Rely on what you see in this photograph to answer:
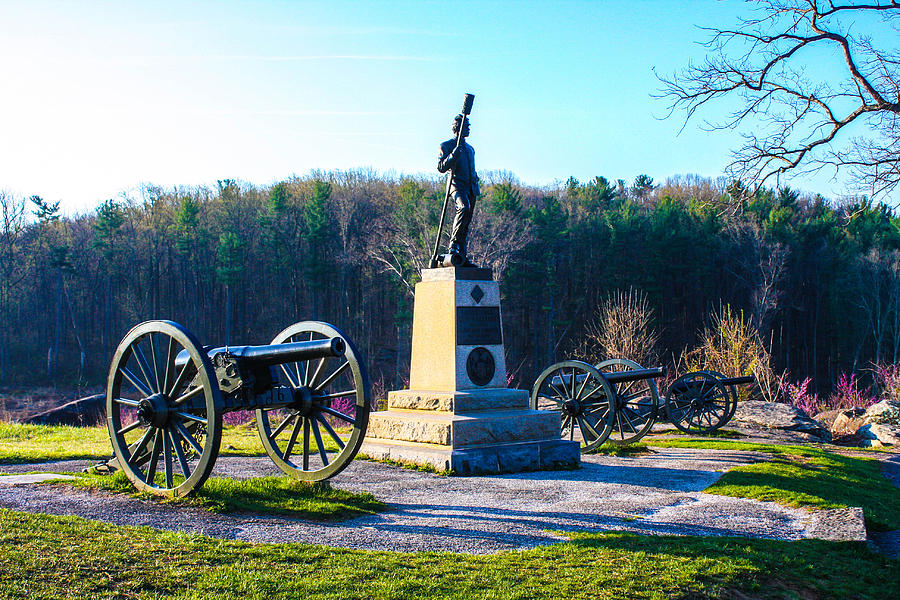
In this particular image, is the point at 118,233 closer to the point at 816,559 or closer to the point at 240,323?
the point at 240,323

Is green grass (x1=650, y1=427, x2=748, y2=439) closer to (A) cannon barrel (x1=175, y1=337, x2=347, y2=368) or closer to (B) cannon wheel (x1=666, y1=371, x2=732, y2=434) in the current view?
(B) cannon wheel (x1=666, y1=371, x2=732, y2=434)

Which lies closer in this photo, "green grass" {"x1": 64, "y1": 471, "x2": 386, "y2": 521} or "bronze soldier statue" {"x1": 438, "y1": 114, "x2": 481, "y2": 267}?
"green grass" {"x1": 64, "y1": 471, "x2": 386, "y2": 521}

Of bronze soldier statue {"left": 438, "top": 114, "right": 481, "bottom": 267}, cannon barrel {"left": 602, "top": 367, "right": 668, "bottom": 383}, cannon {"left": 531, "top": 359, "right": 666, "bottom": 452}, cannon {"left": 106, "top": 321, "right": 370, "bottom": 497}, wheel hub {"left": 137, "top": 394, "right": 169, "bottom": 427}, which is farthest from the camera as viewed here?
cannon barrel {"left": 602, "top": 367, "right": 668, "bottom": 383}

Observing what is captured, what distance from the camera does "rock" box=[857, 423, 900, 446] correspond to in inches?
680

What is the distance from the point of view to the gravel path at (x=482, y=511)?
5676 millimetres

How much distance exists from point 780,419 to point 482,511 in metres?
13.2

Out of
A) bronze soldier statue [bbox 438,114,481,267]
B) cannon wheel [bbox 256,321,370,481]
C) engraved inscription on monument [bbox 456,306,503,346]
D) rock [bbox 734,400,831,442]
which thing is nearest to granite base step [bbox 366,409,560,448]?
engraved inscription on monument [bbox 456,306,503,346]

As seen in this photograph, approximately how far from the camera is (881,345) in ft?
145

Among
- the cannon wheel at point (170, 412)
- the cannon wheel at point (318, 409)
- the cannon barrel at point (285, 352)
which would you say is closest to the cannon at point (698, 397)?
the cannon wheel at point (318, 409)

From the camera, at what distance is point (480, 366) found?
1047 cm

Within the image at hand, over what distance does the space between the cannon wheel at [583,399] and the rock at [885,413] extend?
34.4ft

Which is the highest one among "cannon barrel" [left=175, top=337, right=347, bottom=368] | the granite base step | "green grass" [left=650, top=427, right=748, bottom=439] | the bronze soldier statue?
the bronze soldier statue

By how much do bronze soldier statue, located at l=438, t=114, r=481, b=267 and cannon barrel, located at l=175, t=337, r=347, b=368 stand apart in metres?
4.69

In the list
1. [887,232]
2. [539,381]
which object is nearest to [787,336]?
[887,232]
